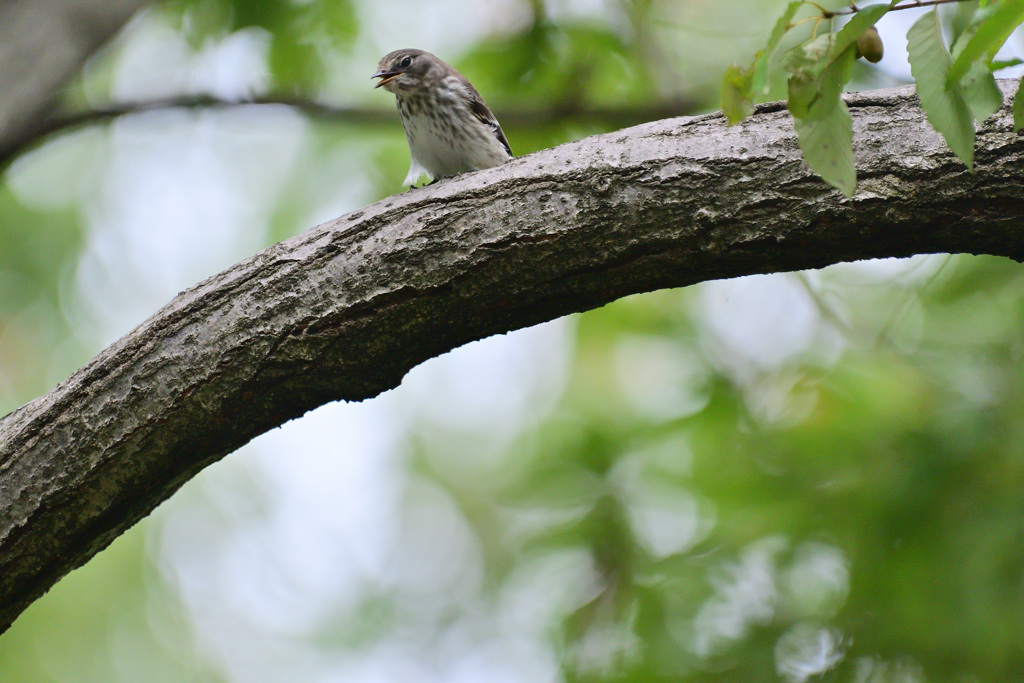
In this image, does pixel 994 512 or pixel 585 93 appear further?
pixel 585 93

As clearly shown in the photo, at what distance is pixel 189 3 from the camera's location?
6.30 m

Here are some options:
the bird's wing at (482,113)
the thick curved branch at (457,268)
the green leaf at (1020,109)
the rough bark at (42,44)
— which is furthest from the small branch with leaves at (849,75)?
the rough bark at (42,44)

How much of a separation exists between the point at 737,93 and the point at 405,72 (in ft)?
10.2

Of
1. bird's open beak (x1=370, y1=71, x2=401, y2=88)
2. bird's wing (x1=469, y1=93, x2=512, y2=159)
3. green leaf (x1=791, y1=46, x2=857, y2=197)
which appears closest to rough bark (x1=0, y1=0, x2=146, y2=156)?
bird's open beak (x1=370, y1=71, x2=401, y2=88)

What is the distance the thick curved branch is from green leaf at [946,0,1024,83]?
2.52 feet

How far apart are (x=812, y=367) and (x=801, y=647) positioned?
2092 mm

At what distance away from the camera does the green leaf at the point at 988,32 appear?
167 centimetres

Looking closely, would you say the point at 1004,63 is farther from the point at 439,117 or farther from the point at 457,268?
the point at 439,117

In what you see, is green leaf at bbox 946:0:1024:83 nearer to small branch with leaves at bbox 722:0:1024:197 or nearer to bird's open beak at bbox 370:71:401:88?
small branch with leaves at bbox 722:0:1024:197

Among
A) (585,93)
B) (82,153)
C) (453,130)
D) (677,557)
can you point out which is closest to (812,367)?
(677,557)

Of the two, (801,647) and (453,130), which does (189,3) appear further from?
(801,647)

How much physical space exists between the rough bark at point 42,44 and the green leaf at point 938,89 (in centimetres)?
394

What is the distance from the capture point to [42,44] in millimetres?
4047

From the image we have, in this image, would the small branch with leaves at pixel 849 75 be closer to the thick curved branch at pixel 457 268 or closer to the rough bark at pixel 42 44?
the thick curved branch at pixel 457 268
